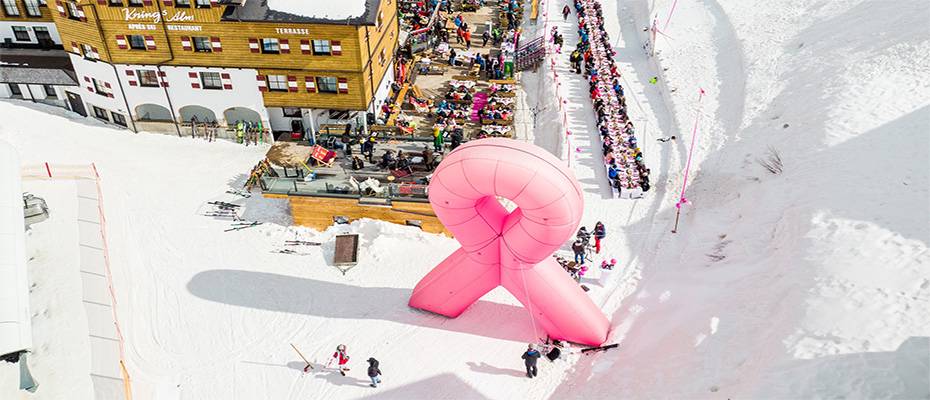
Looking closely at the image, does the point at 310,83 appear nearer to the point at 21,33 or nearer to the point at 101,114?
the point at 101,114

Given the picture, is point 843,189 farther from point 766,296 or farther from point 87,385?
point 87,385

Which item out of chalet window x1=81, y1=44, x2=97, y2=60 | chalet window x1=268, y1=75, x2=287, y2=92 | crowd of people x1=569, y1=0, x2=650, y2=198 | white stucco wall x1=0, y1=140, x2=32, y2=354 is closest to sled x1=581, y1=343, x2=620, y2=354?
crowd of people x1=569, y1=0, x2=650, y2=198

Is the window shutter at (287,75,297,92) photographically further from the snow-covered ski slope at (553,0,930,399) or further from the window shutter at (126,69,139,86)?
the snow-covered ski slope at (553,0,930,399)

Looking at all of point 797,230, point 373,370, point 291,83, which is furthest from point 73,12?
point 797,230

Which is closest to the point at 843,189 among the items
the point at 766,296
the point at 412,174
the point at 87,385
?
the point at 766,296

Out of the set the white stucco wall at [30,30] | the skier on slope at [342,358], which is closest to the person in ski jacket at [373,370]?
the skier on slope at [342,358]

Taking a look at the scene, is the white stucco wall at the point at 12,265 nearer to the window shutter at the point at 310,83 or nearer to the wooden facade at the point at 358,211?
the wooden facade at the point at 358,211

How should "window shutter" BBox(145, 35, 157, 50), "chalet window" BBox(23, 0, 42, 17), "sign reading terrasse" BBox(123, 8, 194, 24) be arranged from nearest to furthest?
"sign reading terrasse" BBox(123, 8, 194, 24), "window shutter" BBox(145, 35, 157, 50), "chalet window" BBox(23, 0, 42, 17)
